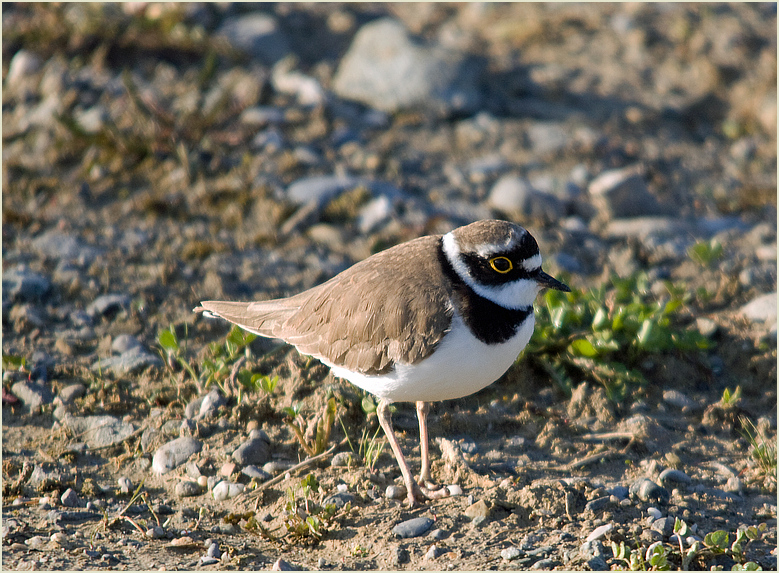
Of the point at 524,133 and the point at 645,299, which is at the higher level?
the point at 524,133

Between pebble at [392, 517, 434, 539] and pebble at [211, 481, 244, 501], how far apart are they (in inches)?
37.9

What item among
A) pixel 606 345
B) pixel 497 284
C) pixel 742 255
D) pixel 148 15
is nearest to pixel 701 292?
pixel 742 255

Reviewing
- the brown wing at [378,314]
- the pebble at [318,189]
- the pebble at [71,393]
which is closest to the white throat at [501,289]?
the brown wing at [378,314]

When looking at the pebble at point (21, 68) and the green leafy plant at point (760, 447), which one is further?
the pebble at point (21, 68)

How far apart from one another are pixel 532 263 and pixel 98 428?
9.59 feet

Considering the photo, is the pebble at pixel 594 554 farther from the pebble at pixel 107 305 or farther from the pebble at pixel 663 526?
the pebble at pixel 107 305

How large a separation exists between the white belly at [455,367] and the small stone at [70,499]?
74.0 inches

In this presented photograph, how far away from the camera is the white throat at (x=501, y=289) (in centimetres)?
423

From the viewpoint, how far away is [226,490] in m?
4.50

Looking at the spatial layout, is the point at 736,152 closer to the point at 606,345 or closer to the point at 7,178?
the point at 606,345

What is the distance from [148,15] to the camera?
32.0ft

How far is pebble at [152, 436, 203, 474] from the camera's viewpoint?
15.5 feet

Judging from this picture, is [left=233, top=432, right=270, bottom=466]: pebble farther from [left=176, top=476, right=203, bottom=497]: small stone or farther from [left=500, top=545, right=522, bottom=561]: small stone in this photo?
[left=500, top=545, right=522, bottom=561]: small stone

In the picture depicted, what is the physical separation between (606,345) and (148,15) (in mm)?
7390
